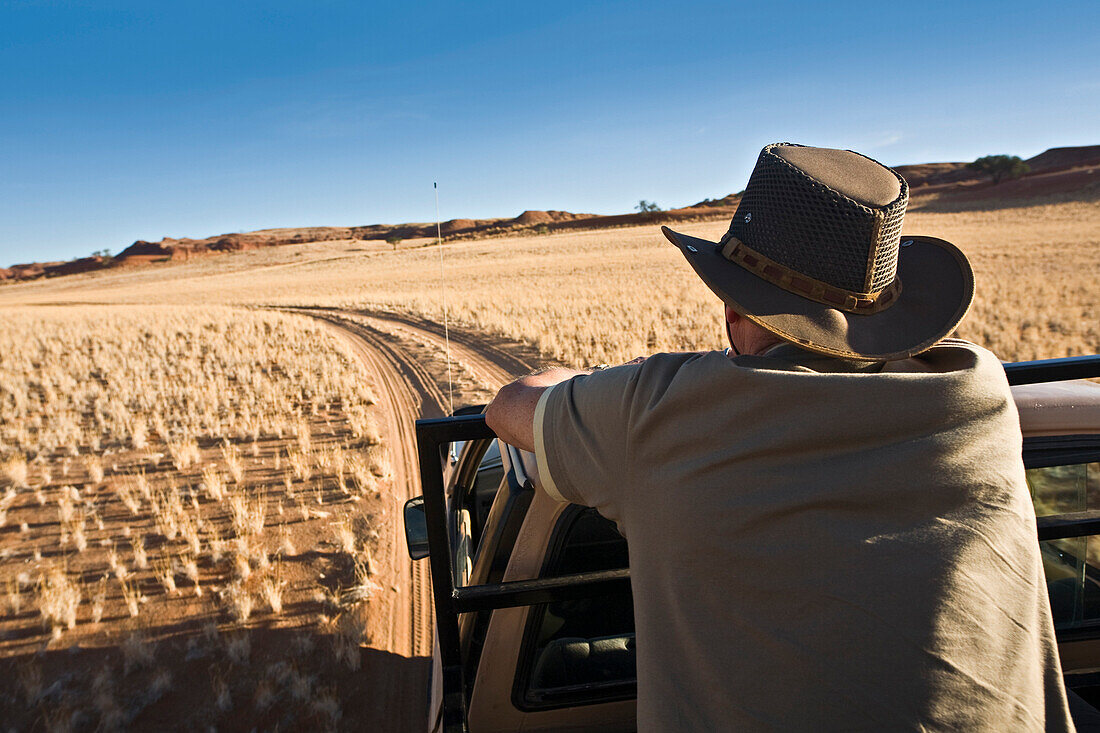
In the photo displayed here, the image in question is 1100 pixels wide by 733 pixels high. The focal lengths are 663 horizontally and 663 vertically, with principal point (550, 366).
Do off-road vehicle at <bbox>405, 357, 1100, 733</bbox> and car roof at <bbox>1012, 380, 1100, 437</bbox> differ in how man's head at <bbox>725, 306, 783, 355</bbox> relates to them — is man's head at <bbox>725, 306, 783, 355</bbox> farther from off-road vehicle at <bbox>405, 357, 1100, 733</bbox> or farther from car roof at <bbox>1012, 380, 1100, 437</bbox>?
car roof at <bbox>1012, 380, 1100, 437</bbox>

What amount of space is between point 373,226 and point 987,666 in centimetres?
12715

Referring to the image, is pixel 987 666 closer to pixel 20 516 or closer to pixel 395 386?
pixel 20 516

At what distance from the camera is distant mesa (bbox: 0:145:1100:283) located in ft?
219

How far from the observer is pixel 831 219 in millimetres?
1190

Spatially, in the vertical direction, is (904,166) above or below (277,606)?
above

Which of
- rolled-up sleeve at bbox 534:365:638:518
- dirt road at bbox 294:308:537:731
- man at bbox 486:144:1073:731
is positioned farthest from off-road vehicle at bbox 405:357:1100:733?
dirt road at bbox 294:308:537:731

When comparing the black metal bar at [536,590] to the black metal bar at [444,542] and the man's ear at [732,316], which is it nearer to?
the black metal bar at [444,542]

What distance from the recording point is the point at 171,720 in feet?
11.2

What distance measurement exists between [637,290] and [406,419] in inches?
612

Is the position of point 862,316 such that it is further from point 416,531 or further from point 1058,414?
point 416,531

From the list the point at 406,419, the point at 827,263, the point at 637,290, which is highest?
the point at 827,263

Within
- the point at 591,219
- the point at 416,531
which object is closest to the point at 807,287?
the point at 416,531

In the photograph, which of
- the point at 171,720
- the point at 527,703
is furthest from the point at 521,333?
the point at 527,703

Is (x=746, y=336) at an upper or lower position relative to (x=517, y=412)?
upper
